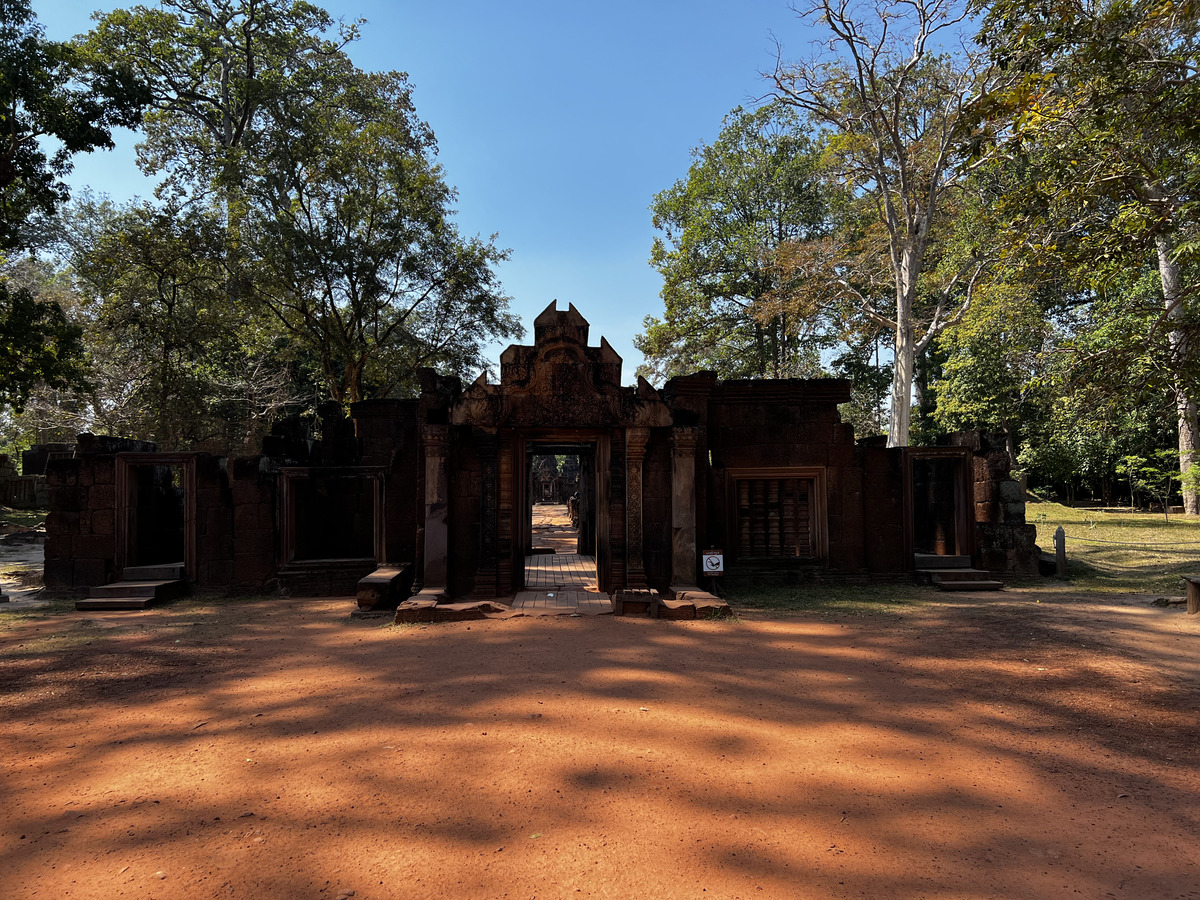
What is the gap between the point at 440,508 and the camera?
8914 mm

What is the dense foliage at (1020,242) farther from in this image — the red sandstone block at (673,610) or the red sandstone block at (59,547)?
the red sandstone block at (59,547)

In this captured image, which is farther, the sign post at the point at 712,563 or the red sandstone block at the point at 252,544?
the red sandstone block at the point at 252,544

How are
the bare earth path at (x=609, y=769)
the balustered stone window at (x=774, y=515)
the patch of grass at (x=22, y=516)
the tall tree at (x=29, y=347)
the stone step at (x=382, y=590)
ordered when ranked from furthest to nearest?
the patch of grass at (x=22, y=516)
the tall tree at (x=29, y=347)
the balustered stone window at (x=774, y=515)
the stone step at (x=382, y=590)
the bare earth path at (x=609, y=769)

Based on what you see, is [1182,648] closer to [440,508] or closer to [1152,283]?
[440,508]

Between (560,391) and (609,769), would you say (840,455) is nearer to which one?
(560,391)

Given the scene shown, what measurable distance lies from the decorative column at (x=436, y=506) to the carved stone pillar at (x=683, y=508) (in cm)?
340

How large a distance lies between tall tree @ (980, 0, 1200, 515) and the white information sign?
6.47 m

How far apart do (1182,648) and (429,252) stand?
17.5 meters

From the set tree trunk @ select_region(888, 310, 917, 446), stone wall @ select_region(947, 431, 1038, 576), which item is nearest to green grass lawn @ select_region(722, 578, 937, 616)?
stone wall @ select_region(947, 431, 1038, 576)

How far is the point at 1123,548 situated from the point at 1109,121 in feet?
34.9

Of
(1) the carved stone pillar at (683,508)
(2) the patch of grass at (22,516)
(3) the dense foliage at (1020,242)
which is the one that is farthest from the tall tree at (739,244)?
(2) the patch of grass at (22,516)

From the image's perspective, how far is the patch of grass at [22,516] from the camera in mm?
20500

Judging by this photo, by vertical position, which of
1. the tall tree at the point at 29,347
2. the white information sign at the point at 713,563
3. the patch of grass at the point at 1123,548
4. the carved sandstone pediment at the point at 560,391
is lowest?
the patch of grass at the point at 1123,548

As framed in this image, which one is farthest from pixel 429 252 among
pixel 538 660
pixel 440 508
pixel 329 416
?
pixel 538 660
